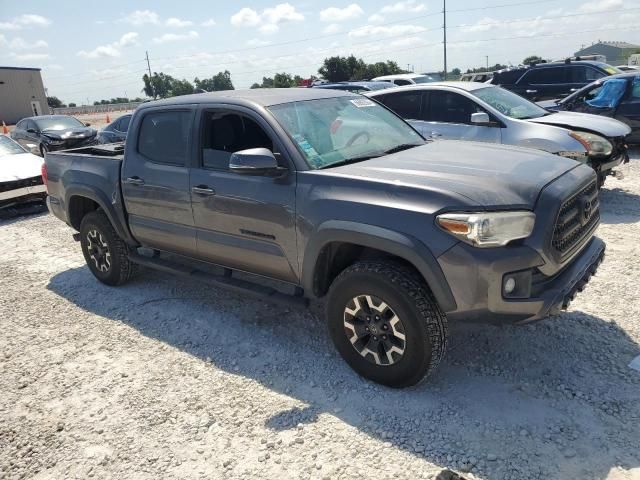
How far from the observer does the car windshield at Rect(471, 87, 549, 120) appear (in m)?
7.34

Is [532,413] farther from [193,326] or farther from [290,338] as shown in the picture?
[193,326]

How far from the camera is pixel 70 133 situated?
1549 cm

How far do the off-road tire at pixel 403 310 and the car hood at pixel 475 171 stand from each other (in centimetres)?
55

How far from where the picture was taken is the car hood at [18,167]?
9008 millimetres

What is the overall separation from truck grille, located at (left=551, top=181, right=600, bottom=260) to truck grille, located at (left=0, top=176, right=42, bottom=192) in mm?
8898

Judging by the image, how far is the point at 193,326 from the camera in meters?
4.44

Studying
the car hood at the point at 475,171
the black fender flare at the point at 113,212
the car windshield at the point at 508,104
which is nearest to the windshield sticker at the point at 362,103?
the car hood at the point at 475,171

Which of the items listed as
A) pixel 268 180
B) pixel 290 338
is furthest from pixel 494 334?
pixel 268 180

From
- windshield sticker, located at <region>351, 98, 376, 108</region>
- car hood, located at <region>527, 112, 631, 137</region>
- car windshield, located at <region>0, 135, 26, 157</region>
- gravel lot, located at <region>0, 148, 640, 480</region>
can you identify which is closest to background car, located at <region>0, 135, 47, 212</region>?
car windshield, located at <region>0, 135, 26, 157</region>

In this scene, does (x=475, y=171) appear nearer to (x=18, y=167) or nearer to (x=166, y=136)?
(x=166, y=136)

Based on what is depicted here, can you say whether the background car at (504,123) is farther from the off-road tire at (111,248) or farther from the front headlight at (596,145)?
the off-road tire at (111,248)

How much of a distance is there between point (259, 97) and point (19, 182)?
685 cm

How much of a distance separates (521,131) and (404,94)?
1.86 m

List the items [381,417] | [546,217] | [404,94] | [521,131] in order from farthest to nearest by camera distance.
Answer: [404,94] < [521,131] < [381,417] < [546,217]
